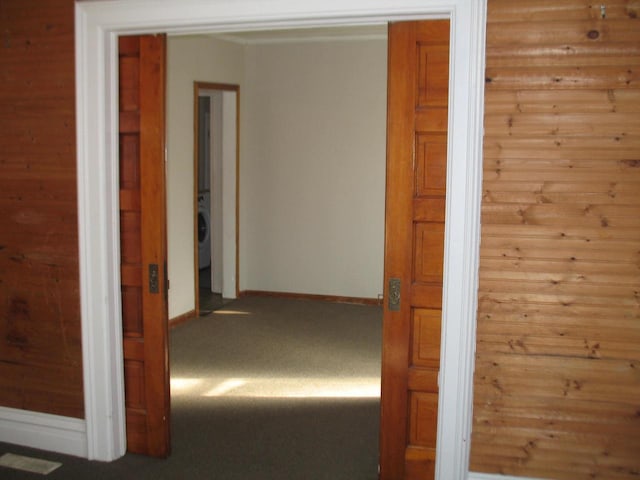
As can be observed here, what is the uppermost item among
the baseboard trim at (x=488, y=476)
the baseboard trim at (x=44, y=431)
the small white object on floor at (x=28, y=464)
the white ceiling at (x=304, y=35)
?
the white ceiling at (x=304, y=35)

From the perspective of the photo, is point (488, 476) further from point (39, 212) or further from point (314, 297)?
point (314, 297)

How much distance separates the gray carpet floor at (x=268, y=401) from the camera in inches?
126

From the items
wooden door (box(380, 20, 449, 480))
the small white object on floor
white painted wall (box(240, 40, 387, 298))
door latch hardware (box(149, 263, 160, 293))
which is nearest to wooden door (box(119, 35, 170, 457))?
door latch hardware (box(149, 263, 160, 293))

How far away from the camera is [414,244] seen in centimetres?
283

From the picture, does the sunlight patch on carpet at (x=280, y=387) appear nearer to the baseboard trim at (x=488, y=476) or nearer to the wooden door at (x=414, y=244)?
the wooden door at (x=414, y=244)

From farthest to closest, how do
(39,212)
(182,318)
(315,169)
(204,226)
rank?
1. (204,226)
2. (315,169)
3. (182,318)
4. (39,212)

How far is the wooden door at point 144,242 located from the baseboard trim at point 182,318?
91.0 inches

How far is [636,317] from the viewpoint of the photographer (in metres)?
2.55

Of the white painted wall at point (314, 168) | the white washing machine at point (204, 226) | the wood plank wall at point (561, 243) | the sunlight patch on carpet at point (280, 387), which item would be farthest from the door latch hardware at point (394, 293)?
the white washing machine at point (204, 226)

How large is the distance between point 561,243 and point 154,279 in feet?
5.92

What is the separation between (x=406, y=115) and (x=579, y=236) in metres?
0.83

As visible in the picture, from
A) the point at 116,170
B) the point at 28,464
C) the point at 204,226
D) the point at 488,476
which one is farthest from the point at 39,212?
the point at 204,226

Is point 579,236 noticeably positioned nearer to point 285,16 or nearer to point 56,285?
point 285,16

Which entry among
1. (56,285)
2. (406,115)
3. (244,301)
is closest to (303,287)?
(244,301)
